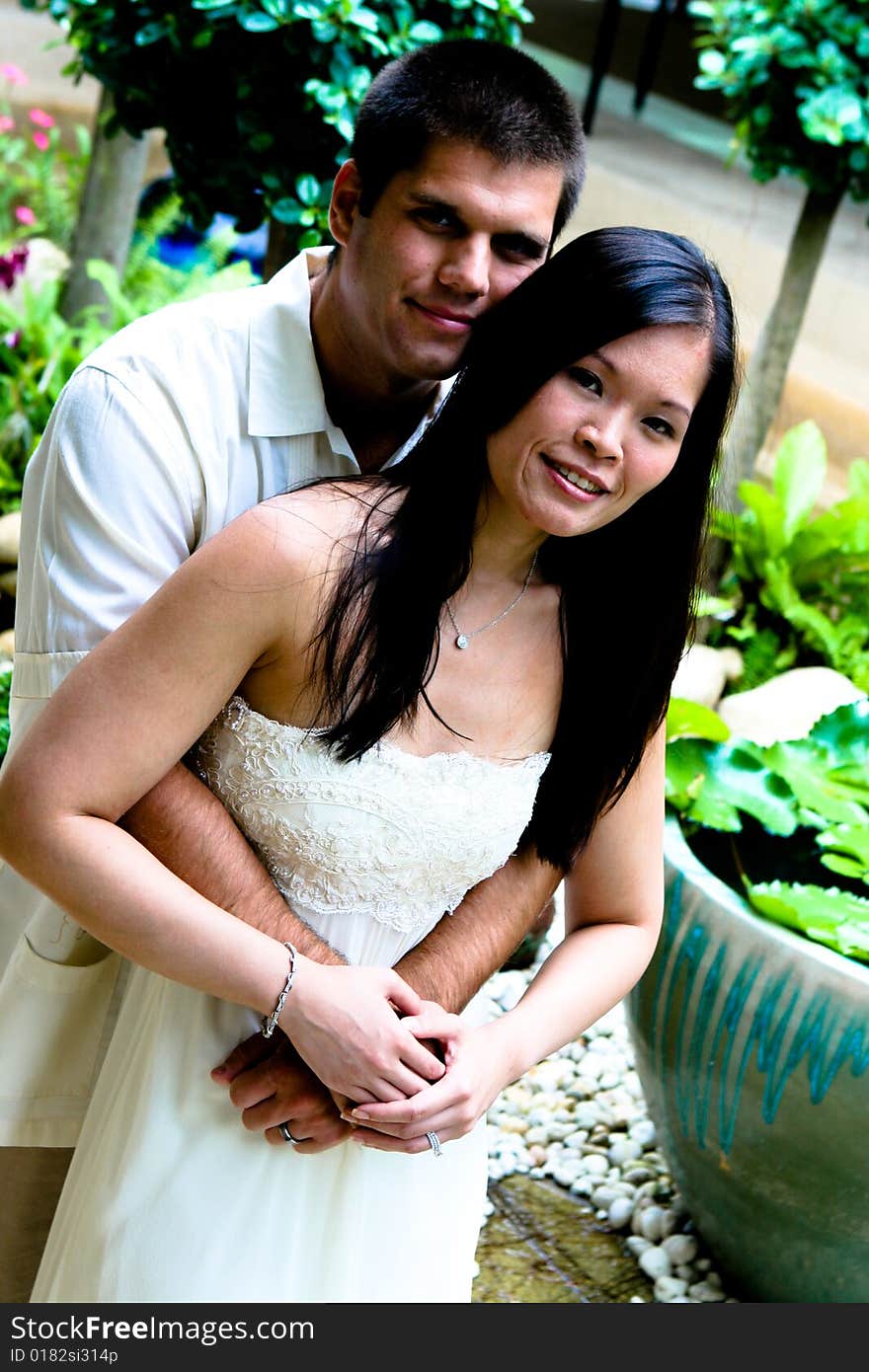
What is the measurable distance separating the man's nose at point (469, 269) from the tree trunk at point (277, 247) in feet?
3.37

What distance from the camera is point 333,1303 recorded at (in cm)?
174

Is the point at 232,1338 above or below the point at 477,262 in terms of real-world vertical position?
below

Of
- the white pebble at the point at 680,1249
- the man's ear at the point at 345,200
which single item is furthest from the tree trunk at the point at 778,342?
the man's ear at the point at 345,200

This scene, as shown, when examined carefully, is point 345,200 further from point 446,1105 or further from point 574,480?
point 446,1105

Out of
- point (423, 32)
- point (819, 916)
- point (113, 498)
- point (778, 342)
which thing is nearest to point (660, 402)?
point (113, 498)

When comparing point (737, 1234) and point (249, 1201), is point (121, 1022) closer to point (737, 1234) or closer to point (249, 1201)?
point (249, 1201)

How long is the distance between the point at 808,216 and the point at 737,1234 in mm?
3421

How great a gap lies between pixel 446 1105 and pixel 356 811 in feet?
1.11

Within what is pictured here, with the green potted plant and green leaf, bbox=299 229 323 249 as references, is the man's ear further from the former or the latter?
the green potted plant

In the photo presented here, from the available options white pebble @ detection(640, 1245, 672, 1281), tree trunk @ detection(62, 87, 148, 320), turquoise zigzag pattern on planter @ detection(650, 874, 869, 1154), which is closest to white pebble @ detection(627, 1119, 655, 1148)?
white pebble @ detection(640, 1245, 672, 1281)

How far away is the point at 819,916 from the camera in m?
2.39

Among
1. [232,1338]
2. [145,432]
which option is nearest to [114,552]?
[145,432]

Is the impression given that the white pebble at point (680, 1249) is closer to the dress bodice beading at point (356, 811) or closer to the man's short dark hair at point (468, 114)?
the dress bodice beading at point (356, 811)

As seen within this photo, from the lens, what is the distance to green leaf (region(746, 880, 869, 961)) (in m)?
2.38
